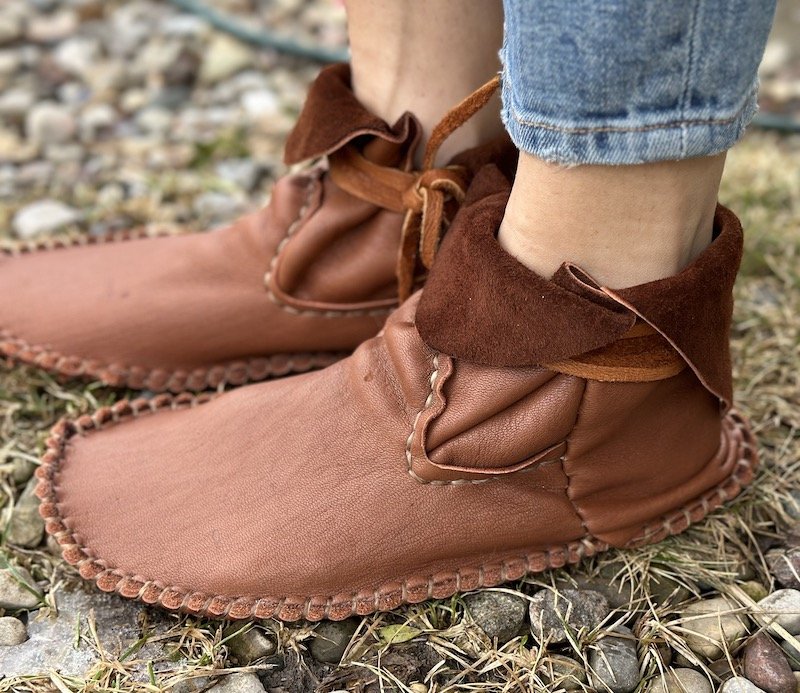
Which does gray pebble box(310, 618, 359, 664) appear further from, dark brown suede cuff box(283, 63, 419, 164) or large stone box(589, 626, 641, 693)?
dark brown suede cuff box(283, 63, 419, 164)

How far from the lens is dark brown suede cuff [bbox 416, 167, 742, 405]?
37.5 inches

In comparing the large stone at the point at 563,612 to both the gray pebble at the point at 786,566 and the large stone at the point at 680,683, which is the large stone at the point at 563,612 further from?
the gray pebble at the point at 786,566

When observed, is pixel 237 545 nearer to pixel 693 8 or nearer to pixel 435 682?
pixel 435 682

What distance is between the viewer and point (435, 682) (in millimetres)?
1088

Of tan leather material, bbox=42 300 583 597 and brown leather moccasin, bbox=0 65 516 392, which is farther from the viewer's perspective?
brown leather moccasin, bbox=0 65 516 392

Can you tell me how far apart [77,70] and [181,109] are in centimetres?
42

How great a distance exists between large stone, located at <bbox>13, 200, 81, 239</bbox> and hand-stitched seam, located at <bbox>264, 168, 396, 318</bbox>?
0.78 meters

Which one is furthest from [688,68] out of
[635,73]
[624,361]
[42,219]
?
[42,219]

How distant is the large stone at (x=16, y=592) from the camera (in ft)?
3.82

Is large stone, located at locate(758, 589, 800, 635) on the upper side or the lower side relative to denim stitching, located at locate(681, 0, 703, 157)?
lower

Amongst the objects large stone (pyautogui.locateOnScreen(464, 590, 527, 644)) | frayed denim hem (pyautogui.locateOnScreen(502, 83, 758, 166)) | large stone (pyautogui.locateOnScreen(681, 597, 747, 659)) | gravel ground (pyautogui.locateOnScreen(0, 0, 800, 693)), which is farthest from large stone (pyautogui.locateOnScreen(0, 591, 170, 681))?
frayed denim hem (pyautogui.locateOnScreen(502, 83, 758, 166))

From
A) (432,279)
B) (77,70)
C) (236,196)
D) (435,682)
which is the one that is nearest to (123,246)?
(236,196)

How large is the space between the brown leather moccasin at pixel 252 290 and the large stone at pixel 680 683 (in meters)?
0.63

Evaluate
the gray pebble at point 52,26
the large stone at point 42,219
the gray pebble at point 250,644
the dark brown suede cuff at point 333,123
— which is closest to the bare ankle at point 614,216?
the dark brown suede cuff at point 333,123
